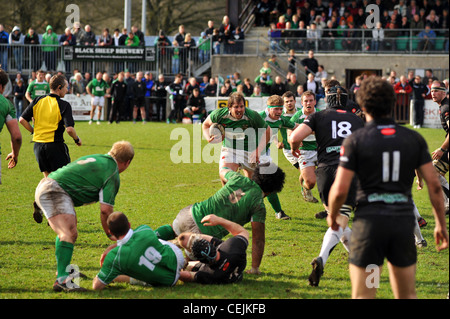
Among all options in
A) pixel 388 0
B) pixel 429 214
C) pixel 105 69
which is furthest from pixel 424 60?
pixel 429 214

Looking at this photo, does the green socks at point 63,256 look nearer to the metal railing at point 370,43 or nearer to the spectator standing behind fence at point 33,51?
the metal railing at point 370,43

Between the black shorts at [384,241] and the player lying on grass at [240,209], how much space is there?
1.99 m

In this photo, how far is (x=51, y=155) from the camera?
8.62 meters

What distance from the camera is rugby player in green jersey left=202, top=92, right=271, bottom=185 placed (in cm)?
880

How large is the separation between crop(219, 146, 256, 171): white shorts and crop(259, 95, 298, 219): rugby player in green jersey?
24 centimetres

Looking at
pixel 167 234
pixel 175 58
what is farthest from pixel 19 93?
pixel 167 234

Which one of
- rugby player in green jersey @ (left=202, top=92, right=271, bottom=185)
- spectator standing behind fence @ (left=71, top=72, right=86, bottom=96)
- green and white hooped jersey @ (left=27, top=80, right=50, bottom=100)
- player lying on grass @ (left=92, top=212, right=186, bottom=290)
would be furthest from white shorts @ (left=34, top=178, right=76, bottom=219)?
spectator standing behind fence @ (left=71, top=72, right=86, bottom=96)

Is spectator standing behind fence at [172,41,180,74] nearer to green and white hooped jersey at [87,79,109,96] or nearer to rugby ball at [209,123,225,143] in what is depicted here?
green and white hooped jersey at [87,79,109,96]

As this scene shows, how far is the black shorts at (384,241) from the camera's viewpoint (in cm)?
432

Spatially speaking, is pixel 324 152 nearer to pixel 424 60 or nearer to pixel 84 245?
pixel 84 245

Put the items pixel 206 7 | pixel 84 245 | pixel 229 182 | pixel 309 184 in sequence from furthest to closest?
pixel 206 7
pixel 309 184
pixel 84 245
pixel 229 182
